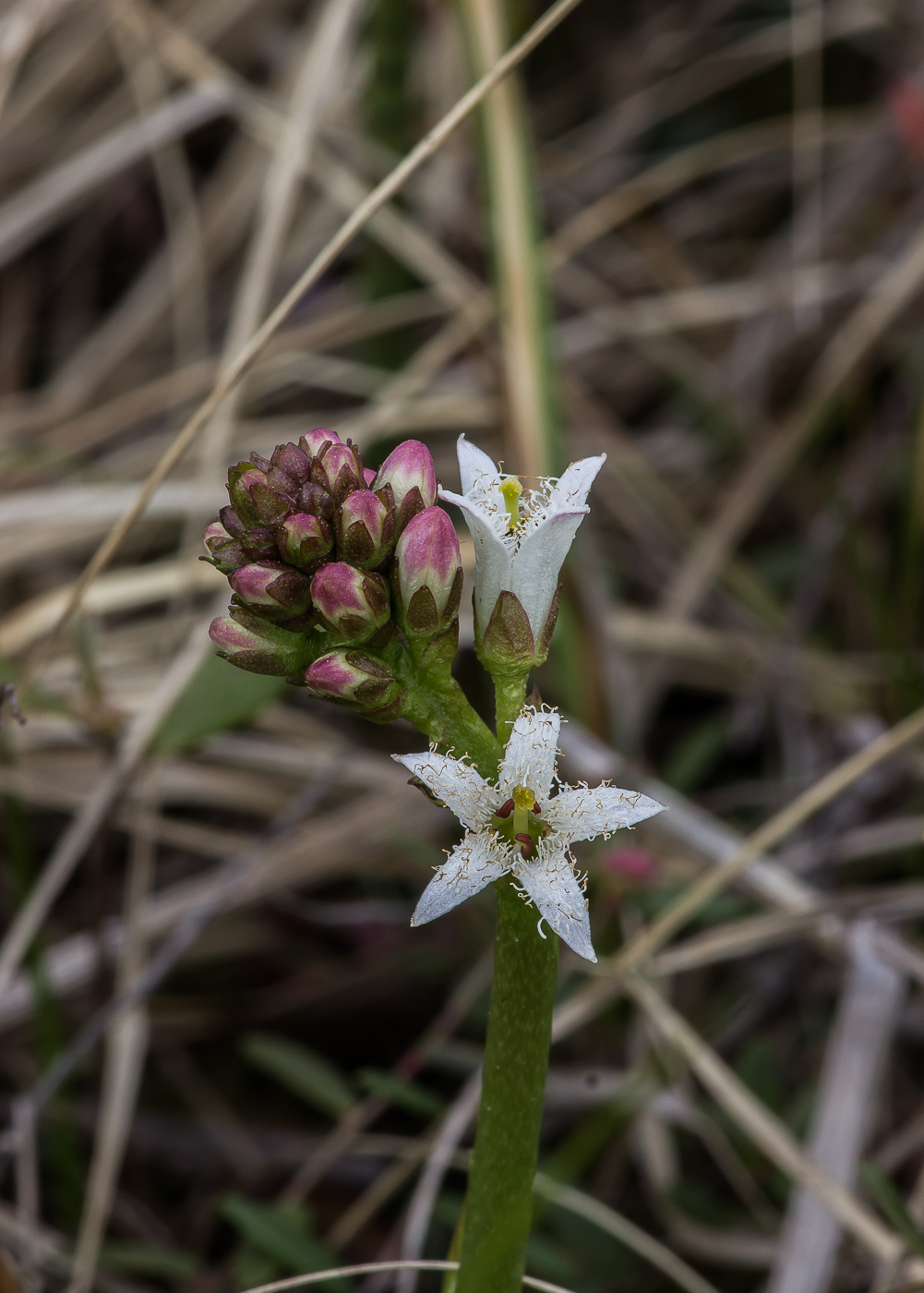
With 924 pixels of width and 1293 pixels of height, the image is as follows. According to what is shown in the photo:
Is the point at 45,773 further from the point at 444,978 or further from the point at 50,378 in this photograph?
the point at 50,378

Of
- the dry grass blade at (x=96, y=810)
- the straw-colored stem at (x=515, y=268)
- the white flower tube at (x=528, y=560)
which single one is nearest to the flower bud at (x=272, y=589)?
the white flower tube at (x=528, y=560)

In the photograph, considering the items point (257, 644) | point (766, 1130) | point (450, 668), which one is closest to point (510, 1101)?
point (450, 668)

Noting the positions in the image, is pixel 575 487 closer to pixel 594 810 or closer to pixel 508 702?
pixel 508 702

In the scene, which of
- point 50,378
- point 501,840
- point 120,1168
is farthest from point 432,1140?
point 50,378

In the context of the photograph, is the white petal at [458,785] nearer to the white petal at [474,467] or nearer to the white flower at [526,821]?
the white flower at [526,821]

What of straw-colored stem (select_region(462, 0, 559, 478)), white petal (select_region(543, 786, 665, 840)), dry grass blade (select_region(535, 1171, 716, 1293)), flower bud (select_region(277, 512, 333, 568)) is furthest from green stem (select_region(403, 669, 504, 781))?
straw-colored stem (select_region(462, 0, 559, 478))

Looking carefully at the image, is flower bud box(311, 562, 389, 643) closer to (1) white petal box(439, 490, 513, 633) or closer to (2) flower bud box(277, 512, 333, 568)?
(2) flower bud box(277, 512, 333, 568)
